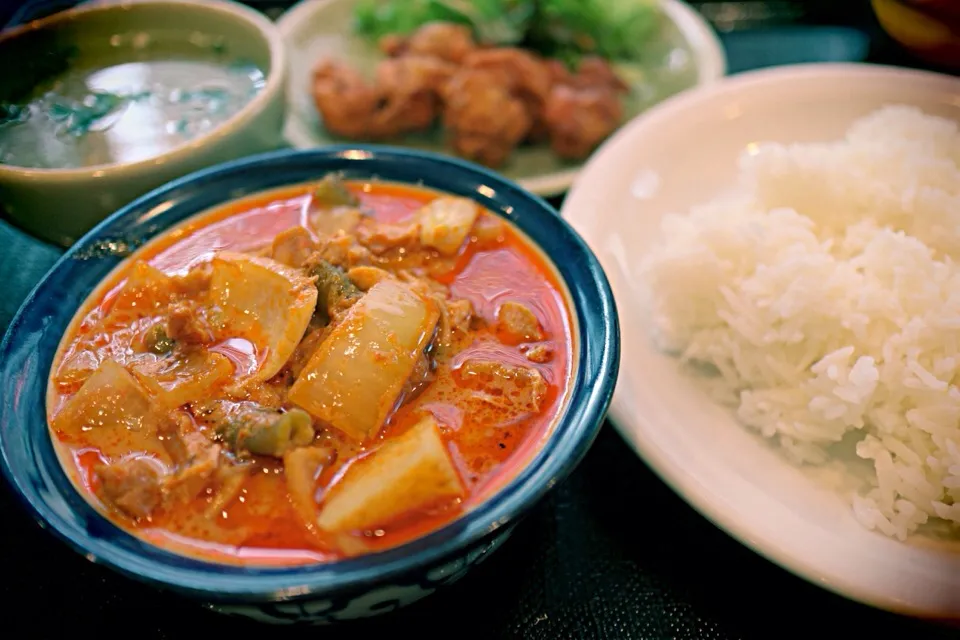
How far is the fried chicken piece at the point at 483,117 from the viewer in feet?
10.4

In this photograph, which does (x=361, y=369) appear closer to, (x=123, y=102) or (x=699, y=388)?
(x=699, y=388)

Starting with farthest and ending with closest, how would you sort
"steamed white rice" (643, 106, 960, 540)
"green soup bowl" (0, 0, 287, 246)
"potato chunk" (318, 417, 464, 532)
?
"green soup bowl" (0, 0, 287, 246)
"steamed white rice" (643, 106, 960, 540)
"potato chunk" (318, 417, 464, 532)

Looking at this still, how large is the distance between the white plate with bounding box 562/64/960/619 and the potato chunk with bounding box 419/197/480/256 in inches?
22.2

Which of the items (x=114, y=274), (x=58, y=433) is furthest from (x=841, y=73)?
(x=58, y=433)

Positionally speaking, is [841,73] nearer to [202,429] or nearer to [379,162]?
[379,162]

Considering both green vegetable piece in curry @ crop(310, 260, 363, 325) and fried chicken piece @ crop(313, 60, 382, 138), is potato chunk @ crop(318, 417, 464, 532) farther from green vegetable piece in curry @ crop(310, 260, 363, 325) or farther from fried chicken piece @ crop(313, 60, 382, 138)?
fried chicken piece @ crop(313, 60, 382, 138)

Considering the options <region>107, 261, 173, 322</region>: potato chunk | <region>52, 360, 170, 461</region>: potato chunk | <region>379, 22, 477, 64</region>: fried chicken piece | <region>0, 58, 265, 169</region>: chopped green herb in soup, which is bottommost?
<region>379, 22, 477, 64</region>: fried chicken piece

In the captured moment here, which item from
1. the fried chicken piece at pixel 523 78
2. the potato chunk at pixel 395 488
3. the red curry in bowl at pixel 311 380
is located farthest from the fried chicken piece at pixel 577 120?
the potato chunk at pixel 395 488

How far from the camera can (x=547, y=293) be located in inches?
71.6

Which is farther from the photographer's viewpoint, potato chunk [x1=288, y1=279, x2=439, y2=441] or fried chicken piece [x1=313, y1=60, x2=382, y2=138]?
fried chicken piece [x1=313, y1=60, x2=382, y2=138]

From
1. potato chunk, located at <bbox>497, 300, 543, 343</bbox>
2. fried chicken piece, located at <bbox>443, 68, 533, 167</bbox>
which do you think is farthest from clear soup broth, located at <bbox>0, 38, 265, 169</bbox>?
potato chunk, located at <bbox>497, 300, 543, 343</bbox>

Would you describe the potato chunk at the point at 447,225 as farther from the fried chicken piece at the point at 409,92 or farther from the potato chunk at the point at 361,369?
the fried chicken piece at the point at 409,92

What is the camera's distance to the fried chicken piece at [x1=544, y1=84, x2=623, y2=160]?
3.24 metres

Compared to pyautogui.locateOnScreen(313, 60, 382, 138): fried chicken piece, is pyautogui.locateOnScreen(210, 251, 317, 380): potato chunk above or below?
above
